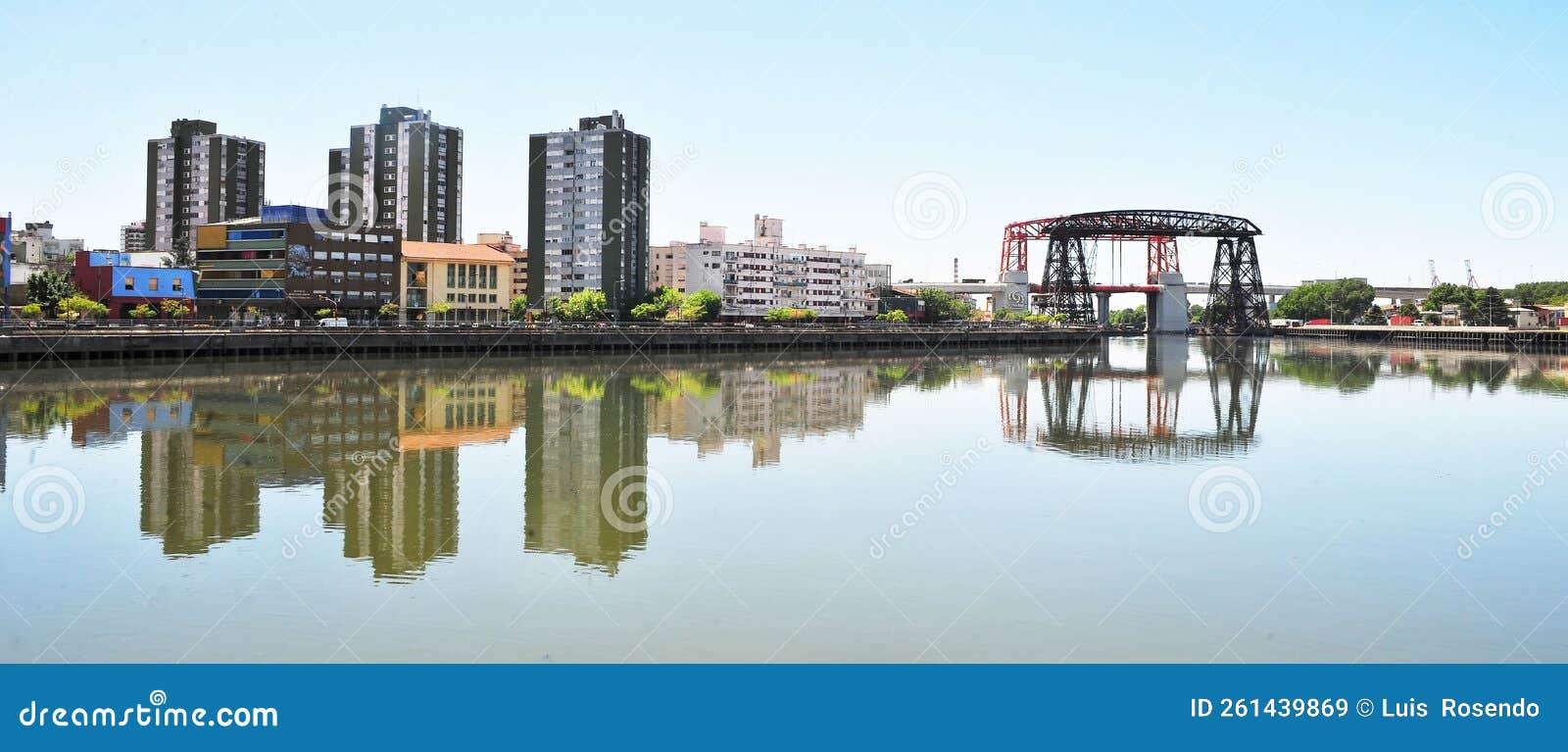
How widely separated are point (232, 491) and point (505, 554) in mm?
4293

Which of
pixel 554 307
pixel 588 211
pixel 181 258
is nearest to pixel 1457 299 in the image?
pixel 588 211

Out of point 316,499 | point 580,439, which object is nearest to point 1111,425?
point 580,439

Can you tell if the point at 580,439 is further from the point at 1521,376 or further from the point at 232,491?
the point at 1521,376

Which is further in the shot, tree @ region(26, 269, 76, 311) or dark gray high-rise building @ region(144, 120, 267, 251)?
dark gray high-rise building @ region(144, 120, 267, 251)

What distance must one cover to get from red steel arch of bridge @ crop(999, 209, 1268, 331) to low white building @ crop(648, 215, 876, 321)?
14.5 metres

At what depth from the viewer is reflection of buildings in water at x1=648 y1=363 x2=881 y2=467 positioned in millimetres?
18094

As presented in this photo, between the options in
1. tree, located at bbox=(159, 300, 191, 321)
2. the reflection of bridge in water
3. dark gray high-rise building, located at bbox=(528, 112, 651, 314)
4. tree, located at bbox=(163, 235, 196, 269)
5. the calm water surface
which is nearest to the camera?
the calm water surface

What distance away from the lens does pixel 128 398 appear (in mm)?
22438
